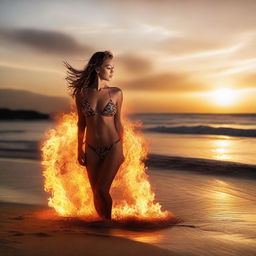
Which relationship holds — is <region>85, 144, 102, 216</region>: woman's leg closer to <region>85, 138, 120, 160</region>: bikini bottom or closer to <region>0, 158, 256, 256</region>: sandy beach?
<region>85, 138, 120, 160</region>: bikini bottom

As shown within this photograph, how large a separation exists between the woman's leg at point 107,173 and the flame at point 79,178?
0.54 metres

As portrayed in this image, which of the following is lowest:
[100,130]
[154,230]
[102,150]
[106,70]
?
[154,230]

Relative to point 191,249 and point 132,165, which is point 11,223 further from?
point 191,249

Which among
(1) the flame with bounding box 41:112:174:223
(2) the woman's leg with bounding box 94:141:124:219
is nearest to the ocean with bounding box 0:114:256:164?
(1) the flame with bounding box 41:112:174:223

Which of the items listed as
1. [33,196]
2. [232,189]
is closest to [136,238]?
[33,196]

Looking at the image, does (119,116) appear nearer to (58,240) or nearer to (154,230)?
(154,230)

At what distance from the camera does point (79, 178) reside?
23.4 feet

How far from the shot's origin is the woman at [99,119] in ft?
19.9

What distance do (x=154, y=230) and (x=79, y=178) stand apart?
5.28 ft

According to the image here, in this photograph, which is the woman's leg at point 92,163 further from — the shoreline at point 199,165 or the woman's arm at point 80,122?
the shoreline at point 199,165

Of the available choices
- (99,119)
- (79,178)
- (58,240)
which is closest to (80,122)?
(99,119)

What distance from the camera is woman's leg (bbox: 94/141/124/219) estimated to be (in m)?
6.20

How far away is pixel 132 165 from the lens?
7.16m

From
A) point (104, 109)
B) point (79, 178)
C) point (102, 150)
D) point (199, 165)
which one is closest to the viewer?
point (104, 109)
